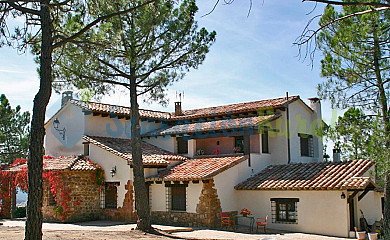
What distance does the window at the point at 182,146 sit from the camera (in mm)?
22891

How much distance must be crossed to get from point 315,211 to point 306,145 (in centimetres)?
704

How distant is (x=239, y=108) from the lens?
893 inches

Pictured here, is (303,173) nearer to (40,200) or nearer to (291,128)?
(291,128)

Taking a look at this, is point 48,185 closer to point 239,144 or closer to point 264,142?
point 239,144

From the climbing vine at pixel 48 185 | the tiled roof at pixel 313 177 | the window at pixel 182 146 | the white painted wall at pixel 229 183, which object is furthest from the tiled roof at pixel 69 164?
the tiled roof at pixel 313 177

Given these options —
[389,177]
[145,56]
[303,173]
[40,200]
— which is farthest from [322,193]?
[40,200]

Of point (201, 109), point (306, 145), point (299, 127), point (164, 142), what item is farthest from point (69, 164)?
point (306, 145)

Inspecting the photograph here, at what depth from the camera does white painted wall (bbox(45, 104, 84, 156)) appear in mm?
22625

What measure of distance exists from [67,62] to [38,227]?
310 inches

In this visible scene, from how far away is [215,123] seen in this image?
72.6 ft

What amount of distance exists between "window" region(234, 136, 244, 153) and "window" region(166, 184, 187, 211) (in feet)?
12.7

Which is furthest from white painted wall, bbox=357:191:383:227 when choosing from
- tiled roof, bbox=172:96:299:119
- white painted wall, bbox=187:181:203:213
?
white painted wall, bbox=187:181:203:213

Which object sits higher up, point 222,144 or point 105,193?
point 222,144

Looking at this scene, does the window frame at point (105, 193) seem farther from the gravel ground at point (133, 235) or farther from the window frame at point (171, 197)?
the gravel ground at point (133, 235)
